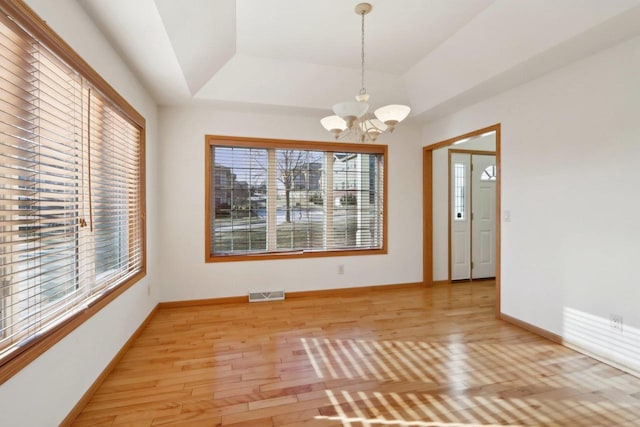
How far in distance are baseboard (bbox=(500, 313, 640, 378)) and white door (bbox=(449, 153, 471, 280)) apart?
66.8 inches

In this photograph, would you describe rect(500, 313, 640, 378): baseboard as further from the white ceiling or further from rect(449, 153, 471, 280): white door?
the white ceiling

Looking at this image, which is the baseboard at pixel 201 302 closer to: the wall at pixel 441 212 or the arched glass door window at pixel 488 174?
the wall at pixel 441 212

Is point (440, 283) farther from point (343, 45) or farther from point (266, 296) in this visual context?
point (343, 45)

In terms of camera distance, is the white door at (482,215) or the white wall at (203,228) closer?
the white wall at (203,228)

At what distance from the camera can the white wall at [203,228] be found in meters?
3.77

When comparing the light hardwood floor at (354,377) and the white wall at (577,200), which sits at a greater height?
the white wall at (577,200)

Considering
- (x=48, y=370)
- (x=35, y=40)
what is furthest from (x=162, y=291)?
(x=35, y=40)

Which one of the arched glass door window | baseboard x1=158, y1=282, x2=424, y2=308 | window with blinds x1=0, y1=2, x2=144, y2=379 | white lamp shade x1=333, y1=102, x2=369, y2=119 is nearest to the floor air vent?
baseboard x1=158, y1=282, x2=424, y2=308

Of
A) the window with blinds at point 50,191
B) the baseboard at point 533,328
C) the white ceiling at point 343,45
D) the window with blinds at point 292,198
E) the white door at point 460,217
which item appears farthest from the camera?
the white door at point 460,217

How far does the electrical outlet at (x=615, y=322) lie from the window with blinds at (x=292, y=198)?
101 inches

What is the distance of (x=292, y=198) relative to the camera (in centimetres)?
425

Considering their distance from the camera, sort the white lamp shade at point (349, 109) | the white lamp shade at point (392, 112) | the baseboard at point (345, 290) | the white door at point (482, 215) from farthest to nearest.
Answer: the white door at point (482, 215)
the baseboard at point (345, 290)
the white lamp shade at point (392, 112)
the white lamp shade at point (349, 109)

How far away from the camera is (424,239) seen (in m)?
4.74

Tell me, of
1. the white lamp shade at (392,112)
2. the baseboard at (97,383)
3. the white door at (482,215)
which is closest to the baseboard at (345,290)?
the white door at (482,215)
